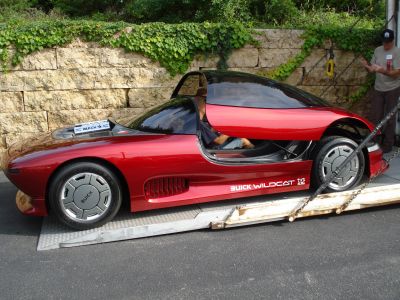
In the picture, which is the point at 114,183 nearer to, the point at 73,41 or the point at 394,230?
the point at 394,230

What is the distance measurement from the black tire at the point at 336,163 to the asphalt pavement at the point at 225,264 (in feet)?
1.54

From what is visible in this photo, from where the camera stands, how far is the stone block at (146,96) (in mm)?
6918

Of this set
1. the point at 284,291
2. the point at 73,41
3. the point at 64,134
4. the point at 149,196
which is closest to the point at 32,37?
the point at 73,41

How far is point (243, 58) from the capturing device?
282 inches

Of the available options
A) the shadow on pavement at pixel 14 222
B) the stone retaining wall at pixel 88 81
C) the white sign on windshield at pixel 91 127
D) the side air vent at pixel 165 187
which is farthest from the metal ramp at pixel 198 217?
the stone retaining wall at pixel 88 81

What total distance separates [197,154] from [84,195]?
108 centimetres

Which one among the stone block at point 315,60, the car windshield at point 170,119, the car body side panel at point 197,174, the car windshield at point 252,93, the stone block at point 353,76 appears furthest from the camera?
the stone block at point 353,76

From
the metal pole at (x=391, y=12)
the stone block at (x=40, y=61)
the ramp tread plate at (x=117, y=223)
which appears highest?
the metal pole at (x=391, y=12)

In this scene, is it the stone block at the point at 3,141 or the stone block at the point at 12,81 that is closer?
the stone block at the point at 12,81

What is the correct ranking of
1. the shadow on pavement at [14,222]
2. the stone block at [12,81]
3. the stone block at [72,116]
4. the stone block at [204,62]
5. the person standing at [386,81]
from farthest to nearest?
the stone block at [204,62] → the stone block at [72,116] → the stone block at [12,81] → the person standing at [386,81] → the shadow on pavement at [14,222]

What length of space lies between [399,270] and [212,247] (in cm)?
144

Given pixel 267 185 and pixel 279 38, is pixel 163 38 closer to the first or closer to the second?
pixel 279 38

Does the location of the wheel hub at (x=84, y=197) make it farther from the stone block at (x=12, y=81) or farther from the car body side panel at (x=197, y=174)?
the stone block at (x=12, y=81)

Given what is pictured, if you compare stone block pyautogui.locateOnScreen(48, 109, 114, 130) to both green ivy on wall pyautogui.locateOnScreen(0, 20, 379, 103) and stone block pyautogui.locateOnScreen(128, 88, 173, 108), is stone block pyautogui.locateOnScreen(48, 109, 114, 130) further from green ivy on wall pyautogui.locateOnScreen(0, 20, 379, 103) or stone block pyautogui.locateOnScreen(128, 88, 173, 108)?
green ivy on wall pyautogui.locateOnScreen(0, 20, 379, 103)
